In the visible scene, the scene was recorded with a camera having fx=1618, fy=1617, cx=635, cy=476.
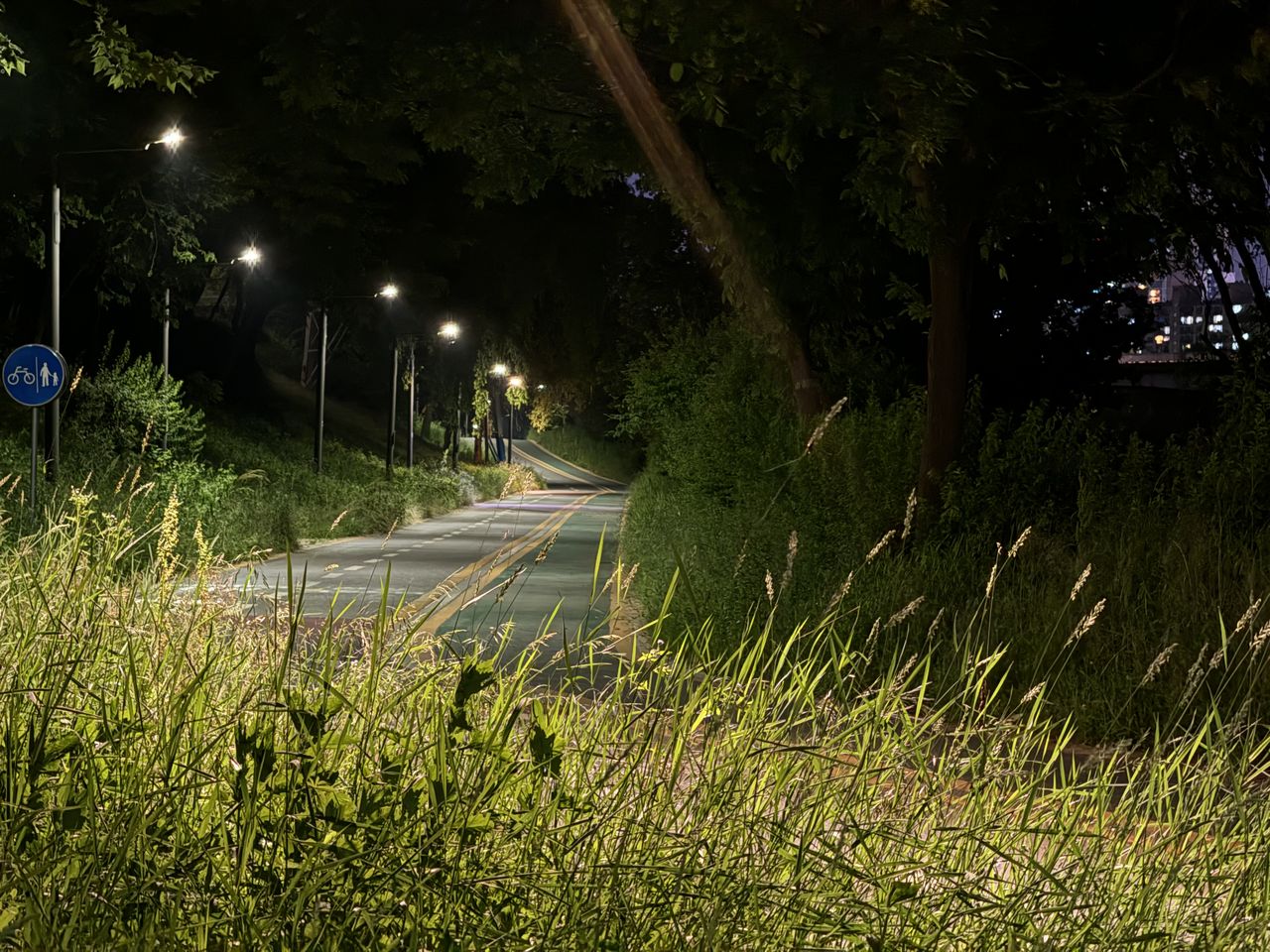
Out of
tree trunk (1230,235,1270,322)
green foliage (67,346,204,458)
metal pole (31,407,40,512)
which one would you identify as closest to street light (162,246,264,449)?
green foliage (67,346,204,458)

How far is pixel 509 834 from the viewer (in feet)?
13.0

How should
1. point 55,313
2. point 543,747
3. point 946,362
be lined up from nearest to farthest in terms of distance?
point 543,747
point 946,362
point 55,313

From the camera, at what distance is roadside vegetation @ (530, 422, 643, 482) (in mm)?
116562

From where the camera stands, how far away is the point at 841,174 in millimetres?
21328

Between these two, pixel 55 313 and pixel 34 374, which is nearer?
pixel 34 374

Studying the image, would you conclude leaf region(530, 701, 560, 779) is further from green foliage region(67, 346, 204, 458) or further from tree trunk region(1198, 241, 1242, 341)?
green foliage region(67, 346, 204, 458)

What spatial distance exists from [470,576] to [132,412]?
27562 millimetres

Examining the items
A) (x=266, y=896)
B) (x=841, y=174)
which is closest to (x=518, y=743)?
(x=266, y=896)

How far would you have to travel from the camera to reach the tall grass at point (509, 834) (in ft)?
11.9

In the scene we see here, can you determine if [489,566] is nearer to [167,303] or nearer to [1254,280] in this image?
[1254,280]

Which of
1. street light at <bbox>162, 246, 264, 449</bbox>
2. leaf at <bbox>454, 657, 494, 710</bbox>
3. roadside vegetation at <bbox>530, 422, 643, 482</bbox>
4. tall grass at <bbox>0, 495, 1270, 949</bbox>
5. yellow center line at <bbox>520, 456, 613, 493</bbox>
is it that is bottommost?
yellow center line at <bbox>520, 456, 613, 493</bbox>

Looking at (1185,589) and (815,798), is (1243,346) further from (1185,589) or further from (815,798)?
(815,798)

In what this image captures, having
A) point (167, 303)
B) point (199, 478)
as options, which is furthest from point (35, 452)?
point (167, 303)

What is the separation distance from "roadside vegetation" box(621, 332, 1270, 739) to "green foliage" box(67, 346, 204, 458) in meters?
10.7
